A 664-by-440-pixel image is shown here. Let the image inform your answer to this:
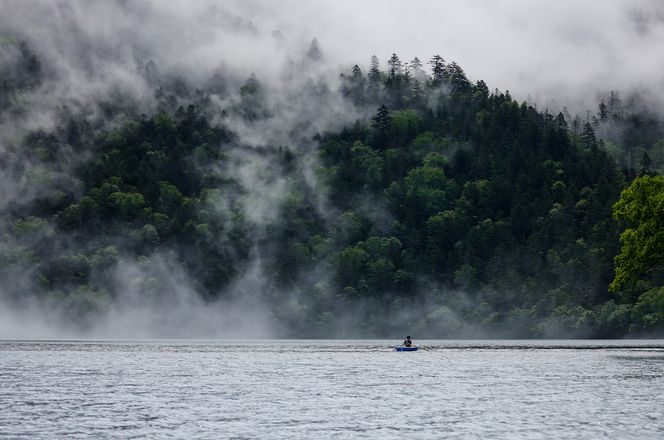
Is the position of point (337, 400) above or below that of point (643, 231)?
below

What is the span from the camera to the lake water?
200ft

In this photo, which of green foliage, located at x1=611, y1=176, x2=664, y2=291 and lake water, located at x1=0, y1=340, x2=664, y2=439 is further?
green foliage, located at x1=611, y1=176, x2=664, y2=291

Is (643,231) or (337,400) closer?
(337,400)

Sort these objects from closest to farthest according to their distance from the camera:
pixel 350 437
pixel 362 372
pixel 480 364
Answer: pixel 350 437 < pixel 362 372 < pixel 480 364

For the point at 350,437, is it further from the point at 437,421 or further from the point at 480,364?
the point at 480,364

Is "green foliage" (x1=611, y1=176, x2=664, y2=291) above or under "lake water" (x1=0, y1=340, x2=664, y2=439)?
above

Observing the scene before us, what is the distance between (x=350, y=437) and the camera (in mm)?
58000

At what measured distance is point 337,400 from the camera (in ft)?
258

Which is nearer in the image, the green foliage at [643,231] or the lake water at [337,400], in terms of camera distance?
the lake water at [337,400]

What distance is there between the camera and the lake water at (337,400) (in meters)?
60.9

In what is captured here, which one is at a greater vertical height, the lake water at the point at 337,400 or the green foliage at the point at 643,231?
the green foliage at the point at 643,231

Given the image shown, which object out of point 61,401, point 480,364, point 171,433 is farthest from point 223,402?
point 480,364

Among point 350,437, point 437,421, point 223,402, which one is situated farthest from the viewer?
point 223,402

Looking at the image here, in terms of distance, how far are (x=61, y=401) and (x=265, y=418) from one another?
62.2 feet
